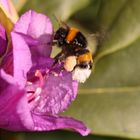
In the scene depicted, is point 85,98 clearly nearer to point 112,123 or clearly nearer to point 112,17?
point 112,123

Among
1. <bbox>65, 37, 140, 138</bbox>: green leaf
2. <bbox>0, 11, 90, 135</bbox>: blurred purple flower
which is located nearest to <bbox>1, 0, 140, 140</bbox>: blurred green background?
<bbox>65, 37, 140, 138</bbox>: green leaf

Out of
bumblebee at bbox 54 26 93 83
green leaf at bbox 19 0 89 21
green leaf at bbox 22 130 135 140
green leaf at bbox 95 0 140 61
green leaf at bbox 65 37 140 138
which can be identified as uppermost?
bumblebee at bbox 54 26 93 83

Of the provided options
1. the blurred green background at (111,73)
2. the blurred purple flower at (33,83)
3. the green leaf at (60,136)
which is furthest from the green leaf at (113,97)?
the blurred purple flower at (33,83)

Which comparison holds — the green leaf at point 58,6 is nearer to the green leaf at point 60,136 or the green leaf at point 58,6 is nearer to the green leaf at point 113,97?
the green leaf at point 113,97

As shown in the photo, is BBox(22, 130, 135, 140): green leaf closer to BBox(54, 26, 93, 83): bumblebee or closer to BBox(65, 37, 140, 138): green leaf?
BBox(65, 37, 140, 138): green leaf

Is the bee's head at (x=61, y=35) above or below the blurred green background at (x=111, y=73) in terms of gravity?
above

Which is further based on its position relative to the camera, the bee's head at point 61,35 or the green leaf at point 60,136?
the green leaf at point 60,136

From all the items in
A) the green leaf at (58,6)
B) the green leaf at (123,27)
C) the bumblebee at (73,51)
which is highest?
the bumblebee at (73,51)

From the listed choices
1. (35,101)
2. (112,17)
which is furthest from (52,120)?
(112,17)
